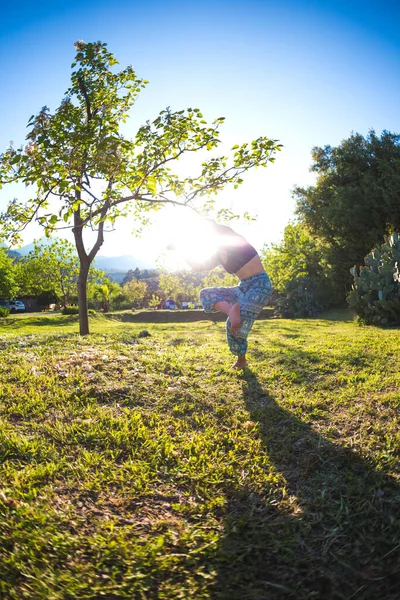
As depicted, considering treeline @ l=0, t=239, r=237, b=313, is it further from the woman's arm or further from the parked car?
the woman's arm

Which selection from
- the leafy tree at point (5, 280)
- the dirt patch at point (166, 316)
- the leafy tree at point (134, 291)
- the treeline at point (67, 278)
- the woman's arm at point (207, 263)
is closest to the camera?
the woman's arm at point (207, 263)

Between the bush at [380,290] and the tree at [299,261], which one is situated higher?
the tree at [299,261]

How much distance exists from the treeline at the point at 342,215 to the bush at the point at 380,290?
330 inches

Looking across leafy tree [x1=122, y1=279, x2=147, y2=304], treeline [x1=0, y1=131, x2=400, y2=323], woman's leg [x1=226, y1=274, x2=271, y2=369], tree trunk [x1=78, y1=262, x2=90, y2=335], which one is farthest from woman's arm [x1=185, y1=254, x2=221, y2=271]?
leafy tree [x1=122, y1=279, x2=147, y2=304]

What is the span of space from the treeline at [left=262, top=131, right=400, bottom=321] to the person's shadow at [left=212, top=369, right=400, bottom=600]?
19.4m

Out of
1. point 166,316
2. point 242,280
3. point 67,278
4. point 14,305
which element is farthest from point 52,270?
point 242,280

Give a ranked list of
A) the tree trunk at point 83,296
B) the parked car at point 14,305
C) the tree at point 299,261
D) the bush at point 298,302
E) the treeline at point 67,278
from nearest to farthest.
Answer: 1. the tree trunk at point 83,296
2. the bush at point 298,302
3. the tree at point 299,261
4. the treeline at point 67,278
5. the parked car at point 14,305

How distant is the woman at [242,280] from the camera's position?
430cm

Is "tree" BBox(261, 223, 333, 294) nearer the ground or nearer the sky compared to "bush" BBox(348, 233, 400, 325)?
nearer the sky

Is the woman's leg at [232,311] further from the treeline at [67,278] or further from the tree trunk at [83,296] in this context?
the treeline at [67,278]

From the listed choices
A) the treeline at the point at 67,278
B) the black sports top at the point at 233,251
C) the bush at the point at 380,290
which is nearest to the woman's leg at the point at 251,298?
the black sports top at the point at 233,251

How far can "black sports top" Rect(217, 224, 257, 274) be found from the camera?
14.1 ft

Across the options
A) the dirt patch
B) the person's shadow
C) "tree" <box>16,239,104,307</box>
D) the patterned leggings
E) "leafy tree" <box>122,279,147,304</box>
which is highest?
"tree" <box>16,239,104,307</box>

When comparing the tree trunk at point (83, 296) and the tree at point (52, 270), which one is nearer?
the tree trunk at point (83, 296)
